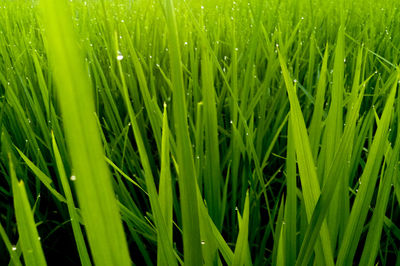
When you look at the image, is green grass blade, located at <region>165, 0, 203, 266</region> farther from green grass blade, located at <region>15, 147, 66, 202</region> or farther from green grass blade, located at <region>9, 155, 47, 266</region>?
green grass blade, located at <region>15, 147, 66, 202</region>

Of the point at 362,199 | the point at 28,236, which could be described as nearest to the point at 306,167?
the point at 362,199

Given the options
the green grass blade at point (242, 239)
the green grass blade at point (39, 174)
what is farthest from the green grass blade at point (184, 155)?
the green grass blade at point (39, 174)

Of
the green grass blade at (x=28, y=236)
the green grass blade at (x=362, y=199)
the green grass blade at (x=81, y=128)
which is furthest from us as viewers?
the green grass blade at (x=362, y=199)

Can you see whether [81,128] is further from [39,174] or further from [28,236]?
[39,174]

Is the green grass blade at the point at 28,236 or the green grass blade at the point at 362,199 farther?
the green grass blade at the point at 362,199

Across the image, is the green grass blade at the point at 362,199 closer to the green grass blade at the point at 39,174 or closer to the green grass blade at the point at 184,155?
the green grass blade at the point at 184,155

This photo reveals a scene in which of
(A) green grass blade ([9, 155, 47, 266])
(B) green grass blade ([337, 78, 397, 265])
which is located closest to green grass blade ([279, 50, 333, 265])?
(B) green grass blade ([337, 78, 397, 265])

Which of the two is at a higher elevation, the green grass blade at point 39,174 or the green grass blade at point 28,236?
the green grass blade at point 28,236

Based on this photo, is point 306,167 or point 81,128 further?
point 306,167

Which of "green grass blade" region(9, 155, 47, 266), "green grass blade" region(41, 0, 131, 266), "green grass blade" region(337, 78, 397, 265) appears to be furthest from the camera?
"green grass blade" region(337, 78, 397, 265)

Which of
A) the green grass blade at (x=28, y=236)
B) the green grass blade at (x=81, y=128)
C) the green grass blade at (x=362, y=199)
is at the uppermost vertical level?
the green grass blade at (x=81, y=128)

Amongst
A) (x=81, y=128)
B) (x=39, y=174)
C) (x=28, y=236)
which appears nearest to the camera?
(x=81, y=128)

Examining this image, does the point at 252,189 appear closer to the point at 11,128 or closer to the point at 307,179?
the point at 307,179

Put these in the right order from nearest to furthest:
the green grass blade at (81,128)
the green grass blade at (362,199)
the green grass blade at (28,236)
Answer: the green grass blade at (81,128) → the green grass blade at (28,236) → the green grass blade at (362,199)
